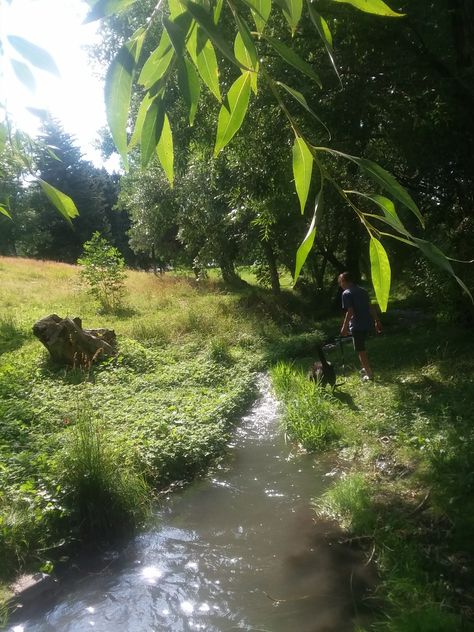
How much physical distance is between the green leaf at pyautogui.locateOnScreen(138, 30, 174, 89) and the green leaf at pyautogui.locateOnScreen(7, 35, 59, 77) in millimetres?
227

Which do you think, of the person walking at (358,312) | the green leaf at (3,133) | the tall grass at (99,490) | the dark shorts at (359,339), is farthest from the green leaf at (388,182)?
the dark shorts at (359,339)

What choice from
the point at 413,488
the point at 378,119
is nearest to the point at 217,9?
the point at 413,488

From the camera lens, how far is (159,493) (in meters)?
5.61

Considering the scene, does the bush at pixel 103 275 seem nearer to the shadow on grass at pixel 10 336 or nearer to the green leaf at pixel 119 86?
the shadow on grass at pixel 10 336

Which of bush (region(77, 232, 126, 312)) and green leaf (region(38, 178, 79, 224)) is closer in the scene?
green leaf (region(38, 178, 79, 224))

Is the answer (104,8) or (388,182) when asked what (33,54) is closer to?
(104,8)

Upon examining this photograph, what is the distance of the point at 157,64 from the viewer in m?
1.11

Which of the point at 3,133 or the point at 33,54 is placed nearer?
the point at 33,54

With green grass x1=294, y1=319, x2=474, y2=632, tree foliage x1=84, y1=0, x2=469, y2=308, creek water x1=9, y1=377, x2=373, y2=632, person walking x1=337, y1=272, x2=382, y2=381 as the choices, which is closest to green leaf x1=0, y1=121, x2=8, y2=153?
tree foliage x1=84, y1=0, x2=469, y2=308

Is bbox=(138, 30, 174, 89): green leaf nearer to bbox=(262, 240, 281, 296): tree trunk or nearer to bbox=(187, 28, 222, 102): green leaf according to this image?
bbox=(187, 28, 222, 102): green leaf

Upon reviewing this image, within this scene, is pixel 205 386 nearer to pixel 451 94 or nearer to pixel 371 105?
pixel 371 105

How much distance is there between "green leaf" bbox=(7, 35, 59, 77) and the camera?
925 mm

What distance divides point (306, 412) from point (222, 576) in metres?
3.39

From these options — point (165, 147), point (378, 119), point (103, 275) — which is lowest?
point (103, 275)
